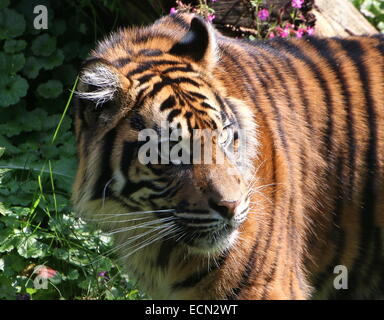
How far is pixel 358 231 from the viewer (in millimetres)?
3604

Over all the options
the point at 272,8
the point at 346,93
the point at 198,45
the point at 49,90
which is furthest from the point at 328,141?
the point at 49,90

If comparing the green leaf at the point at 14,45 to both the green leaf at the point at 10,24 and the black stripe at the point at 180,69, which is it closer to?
the green leaf at the point at 10,24

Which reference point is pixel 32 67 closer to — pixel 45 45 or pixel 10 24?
pixel 45 45

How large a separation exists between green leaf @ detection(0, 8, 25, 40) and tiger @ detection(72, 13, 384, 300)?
7.32 feet

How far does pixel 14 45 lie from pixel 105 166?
8.67 feet

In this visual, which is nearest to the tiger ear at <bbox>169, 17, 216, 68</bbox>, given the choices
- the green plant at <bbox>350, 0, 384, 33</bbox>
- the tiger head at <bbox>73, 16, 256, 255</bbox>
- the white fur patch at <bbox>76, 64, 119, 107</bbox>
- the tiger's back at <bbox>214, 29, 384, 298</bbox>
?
the tiger head at <bbox>73, 16, 256, 255</bbox>

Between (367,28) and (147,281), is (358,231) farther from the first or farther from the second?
(367,28)

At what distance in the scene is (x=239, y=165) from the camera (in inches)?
122

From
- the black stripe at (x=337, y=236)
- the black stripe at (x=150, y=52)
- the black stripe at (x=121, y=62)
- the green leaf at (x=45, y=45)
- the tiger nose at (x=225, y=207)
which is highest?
the black stripe at (x=150, y=52)

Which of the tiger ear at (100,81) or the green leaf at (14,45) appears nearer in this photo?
the tiger ear at (100,81)

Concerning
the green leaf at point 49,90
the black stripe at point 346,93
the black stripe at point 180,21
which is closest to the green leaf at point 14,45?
the green leaf at point 49,90

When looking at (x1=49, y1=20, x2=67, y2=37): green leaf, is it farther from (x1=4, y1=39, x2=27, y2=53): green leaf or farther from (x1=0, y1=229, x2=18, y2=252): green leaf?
(x1=0, y1=229, x2=18, y2=252): green leaf

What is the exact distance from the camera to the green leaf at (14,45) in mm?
5395

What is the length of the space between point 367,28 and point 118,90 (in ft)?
9.85
